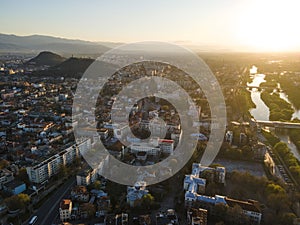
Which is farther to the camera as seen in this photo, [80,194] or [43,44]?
[43,44]

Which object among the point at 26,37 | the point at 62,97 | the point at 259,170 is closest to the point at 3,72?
the point at 62,97

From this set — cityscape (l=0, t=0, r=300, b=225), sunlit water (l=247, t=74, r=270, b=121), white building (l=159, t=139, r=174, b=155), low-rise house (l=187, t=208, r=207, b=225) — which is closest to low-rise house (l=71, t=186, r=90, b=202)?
cityscape (l=0, t=0, r=300, b=225)

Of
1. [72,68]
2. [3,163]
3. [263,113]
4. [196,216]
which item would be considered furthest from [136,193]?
[72,68]

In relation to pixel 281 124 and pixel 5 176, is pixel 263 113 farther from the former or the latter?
pixel 5 176

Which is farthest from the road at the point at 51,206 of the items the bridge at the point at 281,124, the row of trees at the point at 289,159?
the bridge at the point at 281,124

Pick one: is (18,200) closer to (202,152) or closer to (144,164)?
(144,164)

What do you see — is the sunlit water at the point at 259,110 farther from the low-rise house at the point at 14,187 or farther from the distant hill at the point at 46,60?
the distant hill at the point at 46,60
